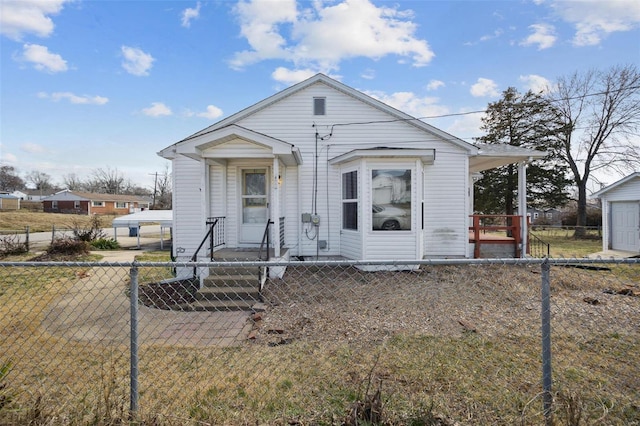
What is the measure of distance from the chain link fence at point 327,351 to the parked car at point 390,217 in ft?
4.87

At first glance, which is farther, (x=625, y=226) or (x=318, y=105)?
(x=625, y=226)

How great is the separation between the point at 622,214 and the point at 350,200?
47.2 feet

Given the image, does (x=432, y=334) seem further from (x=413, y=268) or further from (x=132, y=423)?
(x=413, y=268)

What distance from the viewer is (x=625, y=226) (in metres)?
14.8

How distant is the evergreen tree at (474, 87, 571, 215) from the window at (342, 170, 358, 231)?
1907cm

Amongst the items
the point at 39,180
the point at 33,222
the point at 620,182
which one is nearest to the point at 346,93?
the point at 620,182

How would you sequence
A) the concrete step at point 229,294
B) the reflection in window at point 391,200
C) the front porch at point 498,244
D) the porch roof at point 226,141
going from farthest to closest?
the front porch at point 498,244, the reflection in window at point 391,200, the porch roof at point 226,141, the concrete step at point 229,294

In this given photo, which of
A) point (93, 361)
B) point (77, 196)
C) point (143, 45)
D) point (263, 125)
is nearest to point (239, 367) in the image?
point (93, 361)

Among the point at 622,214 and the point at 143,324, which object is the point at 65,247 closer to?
the point at 143,324

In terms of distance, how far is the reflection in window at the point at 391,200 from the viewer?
8.36m

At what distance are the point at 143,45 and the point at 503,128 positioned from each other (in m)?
24.1

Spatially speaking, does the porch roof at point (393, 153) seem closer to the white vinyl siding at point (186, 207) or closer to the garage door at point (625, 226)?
the white vinyl siding at point (186, 207)

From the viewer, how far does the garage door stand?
14227 mm

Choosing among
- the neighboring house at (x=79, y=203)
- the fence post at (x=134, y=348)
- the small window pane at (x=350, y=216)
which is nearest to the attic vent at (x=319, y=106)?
the small window pane at (x=350, y=216)
